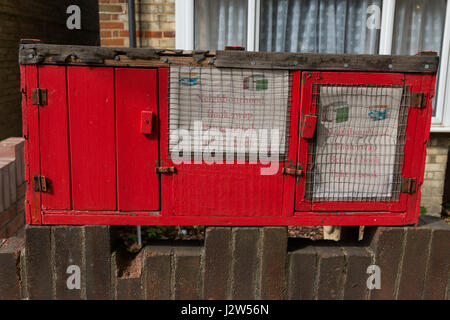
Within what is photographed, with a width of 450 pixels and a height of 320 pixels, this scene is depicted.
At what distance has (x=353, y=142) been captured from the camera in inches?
113

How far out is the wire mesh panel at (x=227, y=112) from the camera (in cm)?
275

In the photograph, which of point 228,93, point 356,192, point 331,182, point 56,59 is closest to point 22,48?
point 56,59

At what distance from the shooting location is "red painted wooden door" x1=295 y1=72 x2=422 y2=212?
2.80 metres

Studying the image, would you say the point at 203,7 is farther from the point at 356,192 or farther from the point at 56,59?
the point at 356,192

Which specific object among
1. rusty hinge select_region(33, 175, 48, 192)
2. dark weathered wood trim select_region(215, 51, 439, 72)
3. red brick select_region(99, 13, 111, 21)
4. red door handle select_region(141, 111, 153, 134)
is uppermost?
red brick select_region(99, 13, 111, 21)

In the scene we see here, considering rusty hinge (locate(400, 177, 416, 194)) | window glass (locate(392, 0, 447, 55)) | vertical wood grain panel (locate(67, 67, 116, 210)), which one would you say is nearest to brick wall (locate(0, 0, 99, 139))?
vertical wood grain panel (locate(67, 67, 116, 210))

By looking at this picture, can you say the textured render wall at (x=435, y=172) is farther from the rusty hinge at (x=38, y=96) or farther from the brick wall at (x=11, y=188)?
the brick wall at (x=11, y=188)

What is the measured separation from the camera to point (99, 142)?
9.08ft

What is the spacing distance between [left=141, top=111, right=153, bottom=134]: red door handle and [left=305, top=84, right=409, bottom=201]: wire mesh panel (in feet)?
3.44

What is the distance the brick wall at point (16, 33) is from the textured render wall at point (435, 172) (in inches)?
247

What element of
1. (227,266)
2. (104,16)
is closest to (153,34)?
(104,16)

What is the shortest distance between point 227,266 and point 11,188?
7.07 feet

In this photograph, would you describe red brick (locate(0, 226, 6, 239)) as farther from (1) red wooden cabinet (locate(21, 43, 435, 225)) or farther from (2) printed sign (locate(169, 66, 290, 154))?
(2) printed sign (locate(169, 66, 290, 154))

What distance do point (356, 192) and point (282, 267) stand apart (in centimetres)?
72
